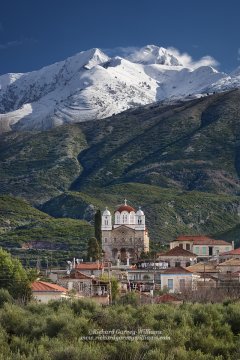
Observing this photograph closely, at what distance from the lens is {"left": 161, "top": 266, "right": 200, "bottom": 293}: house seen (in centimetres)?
8562

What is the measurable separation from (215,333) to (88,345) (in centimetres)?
637

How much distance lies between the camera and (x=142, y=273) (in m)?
98.5

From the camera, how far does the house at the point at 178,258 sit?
105875mm

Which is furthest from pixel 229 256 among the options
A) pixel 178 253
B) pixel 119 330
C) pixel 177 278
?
pixel 119 330

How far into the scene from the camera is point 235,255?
340ft

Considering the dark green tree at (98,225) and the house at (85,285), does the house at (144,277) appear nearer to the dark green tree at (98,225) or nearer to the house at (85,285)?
the house at (85,285)

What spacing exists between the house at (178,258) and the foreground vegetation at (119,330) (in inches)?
2323

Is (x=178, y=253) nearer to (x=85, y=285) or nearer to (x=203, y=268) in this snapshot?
(x=203, y=268)

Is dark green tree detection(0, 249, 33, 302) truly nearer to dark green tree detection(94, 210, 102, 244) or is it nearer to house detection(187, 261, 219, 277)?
house detection(187, 261, 219, 277)

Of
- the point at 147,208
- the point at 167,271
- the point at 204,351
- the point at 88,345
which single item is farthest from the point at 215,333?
the point at 147,208

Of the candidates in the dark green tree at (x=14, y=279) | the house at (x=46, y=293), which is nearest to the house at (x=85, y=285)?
the house at (x=46, y=293)

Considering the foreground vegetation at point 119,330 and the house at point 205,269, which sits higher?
the house at point 205,269

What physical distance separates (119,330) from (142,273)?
6035 centimetres

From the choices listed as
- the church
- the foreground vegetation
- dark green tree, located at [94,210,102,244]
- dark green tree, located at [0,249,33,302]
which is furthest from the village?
the foreground vegetation
